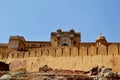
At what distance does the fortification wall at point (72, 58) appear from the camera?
24250 millimetres

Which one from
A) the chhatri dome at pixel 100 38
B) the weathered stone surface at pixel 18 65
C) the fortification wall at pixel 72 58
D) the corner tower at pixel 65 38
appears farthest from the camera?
the corner tower at pixel 65 38

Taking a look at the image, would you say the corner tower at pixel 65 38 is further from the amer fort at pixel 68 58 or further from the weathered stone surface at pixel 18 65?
the weathered stone surface at pixel 18 65

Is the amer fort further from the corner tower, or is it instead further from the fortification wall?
the corner tower

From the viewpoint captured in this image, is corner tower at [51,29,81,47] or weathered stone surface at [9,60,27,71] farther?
corner tower at [51,29,81,47]

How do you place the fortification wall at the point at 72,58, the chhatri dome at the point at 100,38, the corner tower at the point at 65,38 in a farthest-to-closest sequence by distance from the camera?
the corner tower at the point at 65,38, the chhatri dome at the point at 100,38, the fortification wall at the point at 72,58

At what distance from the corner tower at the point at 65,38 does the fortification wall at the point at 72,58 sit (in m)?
16.3

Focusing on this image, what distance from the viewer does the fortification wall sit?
2425 cm

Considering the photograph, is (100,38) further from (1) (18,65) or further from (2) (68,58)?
(2) (68,58)

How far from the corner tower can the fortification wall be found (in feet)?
53.3

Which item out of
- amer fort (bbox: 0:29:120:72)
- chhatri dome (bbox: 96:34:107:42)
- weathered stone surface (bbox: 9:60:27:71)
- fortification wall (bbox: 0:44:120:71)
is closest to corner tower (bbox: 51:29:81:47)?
chhatri dome (bbox: 96:34:107:42)

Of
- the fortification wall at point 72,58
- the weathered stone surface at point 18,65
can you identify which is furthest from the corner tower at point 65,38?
the weathered stone surface at point 18,65

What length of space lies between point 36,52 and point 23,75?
9787 millimetres

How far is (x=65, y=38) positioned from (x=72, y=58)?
2066 cm

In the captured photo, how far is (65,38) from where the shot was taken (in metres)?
46.4
